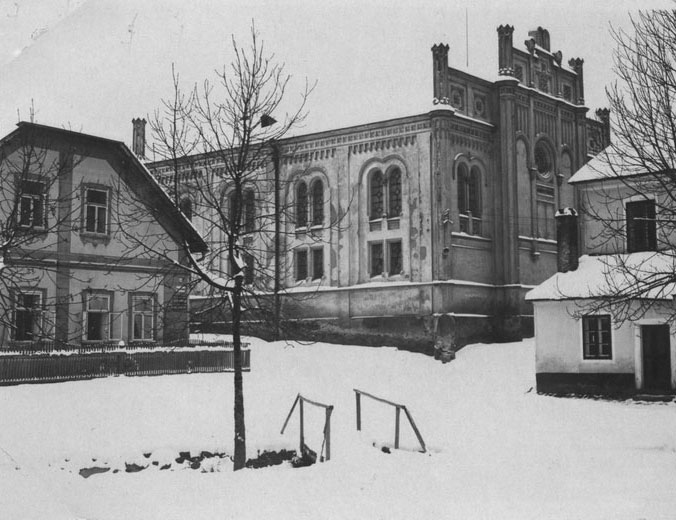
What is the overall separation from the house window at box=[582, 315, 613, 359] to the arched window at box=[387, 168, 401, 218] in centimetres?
1271

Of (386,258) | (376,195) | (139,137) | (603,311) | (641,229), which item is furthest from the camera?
(139,137)

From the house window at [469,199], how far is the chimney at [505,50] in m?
4.94

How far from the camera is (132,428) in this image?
70.2 ft

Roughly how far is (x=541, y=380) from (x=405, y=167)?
13.2 metres

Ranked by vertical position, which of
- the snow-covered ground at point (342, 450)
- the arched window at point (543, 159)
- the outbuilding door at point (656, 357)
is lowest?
the snow-covered ground at point (342, 450)

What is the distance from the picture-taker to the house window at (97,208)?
28406 millimetres

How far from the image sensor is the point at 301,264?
41.8 m

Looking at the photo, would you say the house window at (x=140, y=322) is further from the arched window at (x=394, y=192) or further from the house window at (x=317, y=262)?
the arched window at (x=394, y=192)

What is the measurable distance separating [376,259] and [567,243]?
11779 millimetres

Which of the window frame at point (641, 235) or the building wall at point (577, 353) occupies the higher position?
the window frame at point (641, 235)

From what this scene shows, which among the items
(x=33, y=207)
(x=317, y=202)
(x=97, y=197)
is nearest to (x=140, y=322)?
(x=97, y=197)

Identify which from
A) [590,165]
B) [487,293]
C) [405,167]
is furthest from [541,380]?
[405,167]

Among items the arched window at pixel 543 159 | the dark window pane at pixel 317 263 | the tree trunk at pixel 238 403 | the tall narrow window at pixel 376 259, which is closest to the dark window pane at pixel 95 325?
the tree trunk at pixel 238 403

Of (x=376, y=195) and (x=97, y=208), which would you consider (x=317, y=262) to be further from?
(x=97, y=208)
